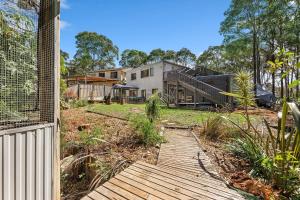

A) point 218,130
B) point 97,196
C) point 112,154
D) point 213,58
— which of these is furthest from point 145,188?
point 213,58

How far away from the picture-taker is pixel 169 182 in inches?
129

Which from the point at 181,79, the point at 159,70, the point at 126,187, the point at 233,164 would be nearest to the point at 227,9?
the point at 159,70

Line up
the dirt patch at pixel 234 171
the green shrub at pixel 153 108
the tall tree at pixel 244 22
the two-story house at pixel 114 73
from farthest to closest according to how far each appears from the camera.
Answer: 1. the two-story house at pixel 114 73
2. the tall tree at pixel 244 22
3. the green shrub at pixel 153 108
4. the dirt patch at pixel 234 171

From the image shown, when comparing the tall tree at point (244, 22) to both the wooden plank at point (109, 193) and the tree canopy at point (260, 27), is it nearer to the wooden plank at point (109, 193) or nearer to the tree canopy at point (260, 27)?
the tree canopy at point (260, 27)

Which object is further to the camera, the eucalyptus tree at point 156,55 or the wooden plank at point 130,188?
the eucalyptus tree at point 156,55

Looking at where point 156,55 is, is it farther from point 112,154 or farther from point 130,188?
point 130,188

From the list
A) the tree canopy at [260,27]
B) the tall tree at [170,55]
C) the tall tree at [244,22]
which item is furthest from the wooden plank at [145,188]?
the tall tree at [170,55]

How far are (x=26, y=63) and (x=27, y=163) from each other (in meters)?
1.15

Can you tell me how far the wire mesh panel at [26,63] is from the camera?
6.93 feet

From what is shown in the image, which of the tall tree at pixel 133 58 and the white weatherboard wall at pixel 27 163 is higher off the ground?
the tall tree at pixel 133 58

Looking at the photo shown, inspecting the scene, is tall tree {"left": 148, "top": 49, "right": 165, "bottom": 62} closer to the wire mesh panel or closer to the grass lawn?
the grass lawn

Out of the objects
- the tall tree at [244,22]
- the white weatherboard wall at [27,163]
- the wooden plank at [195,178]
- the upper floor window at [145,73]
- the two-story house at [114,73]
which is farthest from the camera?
the two-story house at [114,73]

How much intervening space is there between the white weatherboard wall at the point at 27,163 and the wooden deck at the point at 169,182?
685mm

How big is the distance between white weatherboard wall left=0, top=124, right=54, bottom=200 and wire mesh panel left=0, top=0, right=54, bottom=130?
0.14m
